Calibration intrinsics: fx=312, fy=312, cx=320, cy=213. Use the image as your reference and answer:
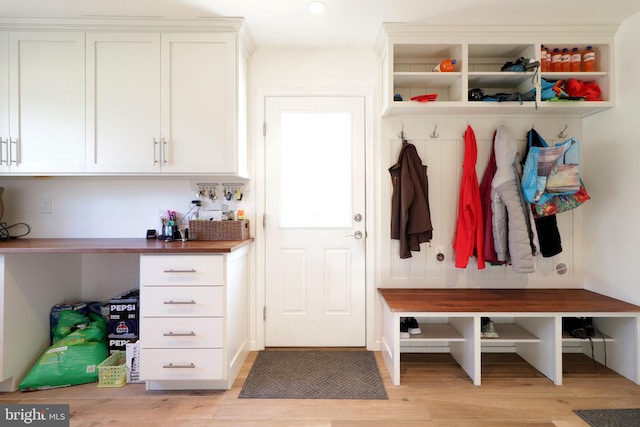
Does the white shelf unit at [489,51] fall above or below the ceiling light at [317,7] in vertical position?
below

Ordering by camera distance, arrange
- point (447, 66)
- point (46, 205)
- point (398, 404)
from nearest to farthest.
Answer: point (398, 404) < point (447, 66) < point (46, 205)

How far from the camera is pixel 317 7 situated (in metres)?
1.92

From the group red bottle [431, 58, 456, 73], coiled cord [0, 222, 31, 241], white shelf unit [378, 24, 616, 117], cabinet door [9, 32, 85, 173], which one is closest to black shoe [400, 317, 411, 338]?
Answer: white shelf unit [378, 24, 616, 117]

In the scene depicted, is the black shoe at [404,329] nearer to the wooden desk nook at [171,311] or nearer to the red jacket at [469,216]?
the red jacket at [469,216]

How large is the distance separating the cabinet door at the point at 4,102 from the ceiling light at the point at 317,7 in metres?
1.97

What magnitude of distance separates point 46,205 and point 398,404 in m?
2.80

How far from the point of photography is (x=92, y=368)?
1970 mm

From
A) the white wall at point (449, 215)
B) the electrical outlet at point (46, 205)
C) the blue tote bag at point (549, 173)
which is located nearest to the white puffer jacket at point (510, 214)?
the blue tote bag at point (549, 173)

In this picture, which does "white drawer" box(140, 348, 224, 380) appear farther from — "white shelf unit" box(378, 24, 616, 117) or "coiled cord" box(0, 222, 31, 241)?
"white shelf unit" box(378, 24, 616, 117)

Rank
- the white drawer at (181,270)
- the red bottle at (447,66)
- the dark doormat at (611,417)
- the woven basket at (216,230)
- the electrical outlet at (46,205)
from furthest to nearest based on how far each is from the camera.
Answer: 1. the electrical outlet at (46,205)
2. the woven basket at (216,230)
3. the red bottle at (447,66)
4. the white drawer at (181,270)
5. the dark doormat at (611,417)

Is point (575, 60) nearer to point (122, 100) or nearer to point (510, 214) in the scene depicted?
point (510, 214)

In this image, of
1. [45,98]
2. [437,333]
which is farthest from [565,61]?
[45,98]

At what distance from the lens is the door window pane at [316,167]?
243cm

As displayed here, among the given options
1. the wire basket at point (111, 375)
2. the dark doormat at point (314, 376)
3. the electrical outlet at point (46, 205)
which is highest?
the electrical outlet at point (46, 205)
